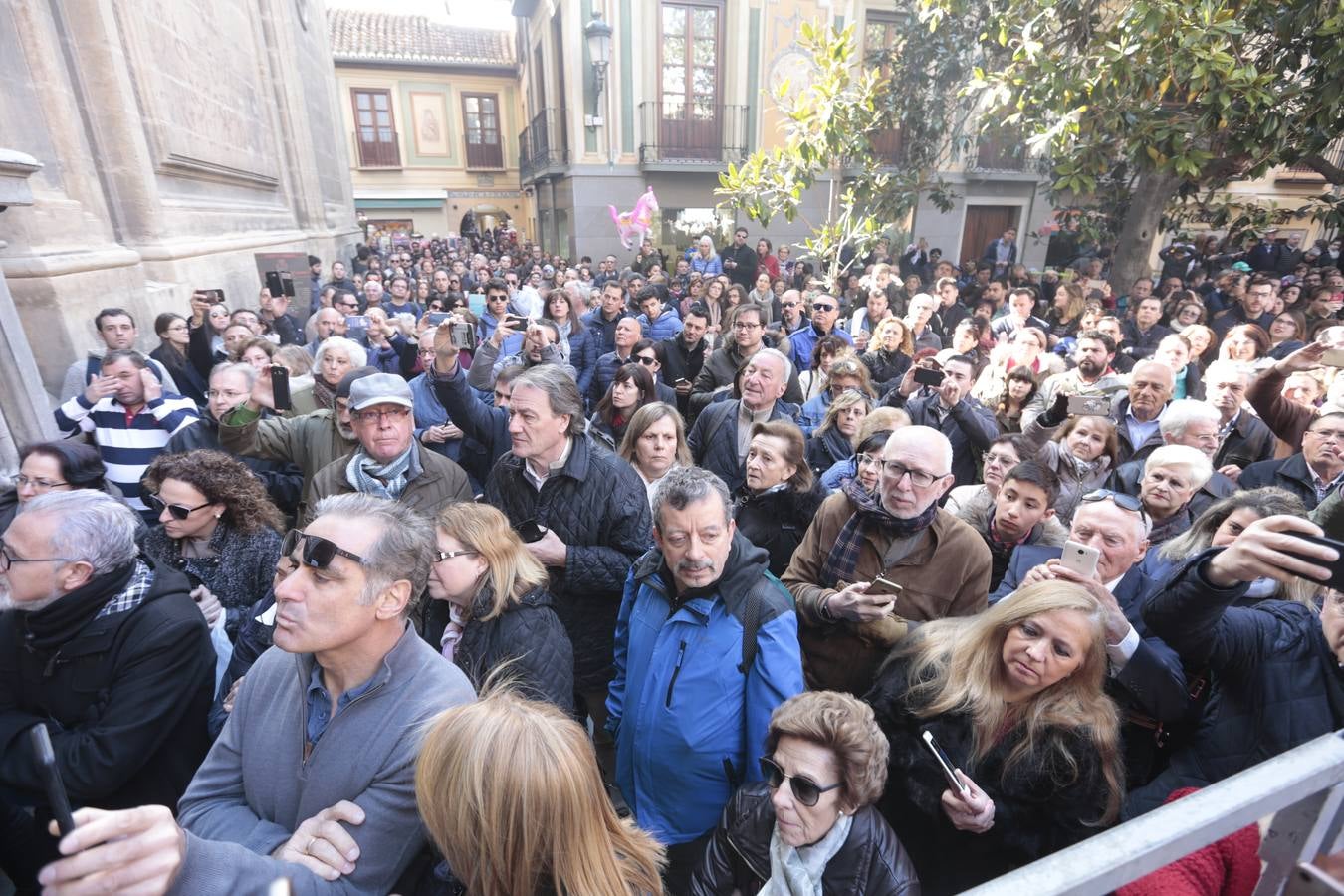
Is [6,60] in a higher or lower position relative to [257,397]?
higher

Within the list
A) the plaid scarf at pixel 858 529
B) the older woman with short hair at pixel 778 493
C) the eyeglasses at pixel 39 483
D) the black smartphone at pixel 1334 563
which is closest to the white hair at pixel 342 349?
the eyeglasses at pixel 39 483

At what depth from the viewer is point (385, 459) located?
2.63 m

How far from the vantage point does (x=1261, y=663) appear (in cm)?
170

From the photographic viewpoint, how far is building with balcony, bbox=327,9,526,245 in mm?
23656

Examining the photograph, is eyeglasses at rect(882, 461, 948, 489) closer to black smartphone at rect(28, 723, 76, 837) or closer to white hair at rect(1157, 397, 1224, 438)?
white hair at rect(1157, 397, 1224, 438)

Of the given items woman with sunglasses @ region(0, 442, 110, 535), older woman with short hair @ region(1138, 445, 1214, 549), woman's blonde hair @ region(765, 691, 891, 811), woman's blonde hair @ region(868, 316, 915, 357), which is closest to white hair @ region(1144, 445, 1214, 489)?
older woman with short hair @ region(1138, 445, 1214, 549)

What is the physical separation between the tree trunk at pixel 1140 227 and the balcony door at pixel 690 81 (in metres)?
9.10

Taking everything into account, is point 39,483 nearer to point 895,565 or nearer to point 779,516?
point 779,516

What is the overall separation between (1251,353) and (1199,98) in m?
2.41

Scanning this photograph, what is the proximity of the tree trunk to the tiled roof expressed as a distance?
23314 mm

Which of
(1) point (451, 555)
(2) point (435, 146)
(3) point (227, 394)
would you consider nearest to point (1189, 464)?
(1) point (451, 555)

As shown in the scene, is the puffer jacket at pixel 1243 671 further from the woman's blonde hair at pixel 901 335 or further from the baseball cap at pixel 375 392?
the woman's blonde hair at pixel 901 335

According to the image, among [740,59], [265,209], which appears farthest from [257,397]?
[740,59]

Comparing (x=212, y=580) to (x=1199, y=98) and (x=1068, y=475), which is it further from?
(x=1199, y=98)
